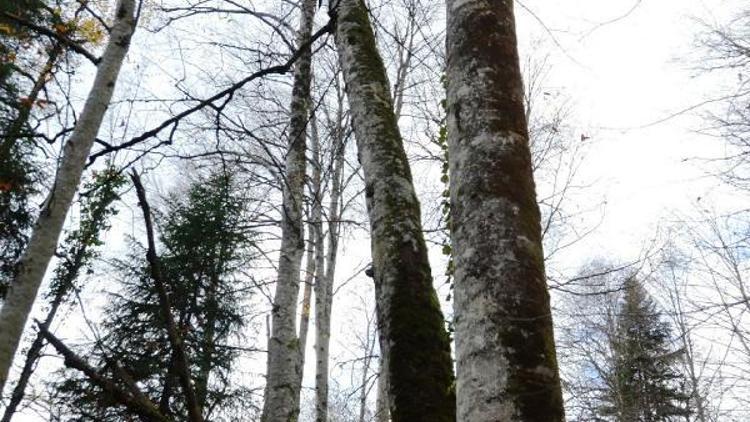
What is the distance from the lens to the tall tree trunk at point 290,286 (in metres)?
4.55

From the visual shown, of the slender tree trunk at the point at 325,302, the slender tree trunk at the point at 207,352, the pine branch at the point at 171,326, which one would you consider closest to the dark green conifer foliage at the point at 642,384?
the slender tree trunk at the point at 325,302

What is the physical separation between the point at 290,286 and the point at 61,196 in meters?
2.39

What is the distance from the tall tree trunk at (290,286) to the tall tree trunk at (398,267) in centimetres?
166

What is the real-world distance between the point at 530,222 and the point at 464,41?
636mm

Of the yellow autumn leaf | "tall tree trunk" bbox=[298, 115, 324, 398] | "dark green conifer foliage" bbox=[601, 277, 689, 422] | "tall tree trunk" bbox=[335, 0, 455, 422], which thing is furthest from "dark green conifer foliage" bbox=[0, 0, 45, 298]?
"dark green conifer foliage" bbox=[601, 277, 689, 422]

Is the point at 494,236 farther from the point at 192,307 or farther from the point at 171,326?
the point at 192,307

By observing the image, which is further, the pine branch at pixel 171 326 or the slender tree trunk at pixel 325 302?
the slender tree trunk at pixel 325 302

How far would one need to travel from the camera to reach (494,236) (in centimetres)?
122

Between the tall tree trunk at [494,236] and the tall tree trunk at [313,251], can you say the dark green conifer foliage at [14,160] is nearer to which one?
the tall tree trunk at [313,251]

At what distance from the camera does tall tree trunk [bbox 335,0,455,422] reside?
1.97 m

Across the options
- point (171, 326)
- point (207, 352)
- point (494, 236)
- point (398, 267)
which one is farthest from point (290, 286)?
point (207, 352)

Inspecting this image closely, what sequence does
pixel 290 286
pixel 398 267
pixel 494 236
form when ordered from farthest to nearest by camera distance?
pixel 290 286 → pixel 398 267 → pixel 494 236

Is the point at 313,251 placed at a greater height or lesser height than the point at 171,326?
greater

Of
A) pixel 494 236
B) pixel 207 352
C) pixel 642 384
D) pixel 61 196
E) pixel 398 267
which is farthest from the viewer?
pixel 642 384
